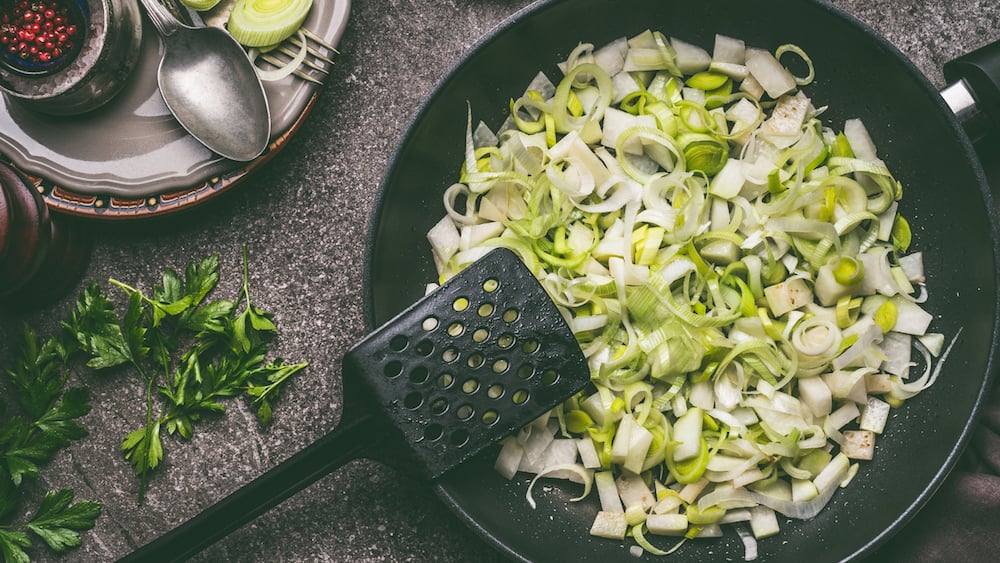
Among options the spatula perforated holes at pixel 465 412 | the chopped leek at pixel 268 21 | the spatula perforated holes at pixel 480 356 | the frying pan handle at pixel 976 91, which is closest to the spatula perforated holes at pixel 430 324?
the spatula perforated holes at pixel 480 356

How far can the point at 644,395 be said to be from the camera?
1.10m

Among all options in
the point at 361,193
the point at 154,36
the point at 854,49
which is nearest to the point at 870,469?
the point at 854,49

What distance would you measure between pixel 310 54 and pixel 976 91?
1008 millimetres

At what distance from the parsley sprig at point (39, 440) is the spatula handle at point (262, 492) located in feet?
0.86

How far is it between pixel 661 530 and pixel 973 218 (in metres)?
0.65

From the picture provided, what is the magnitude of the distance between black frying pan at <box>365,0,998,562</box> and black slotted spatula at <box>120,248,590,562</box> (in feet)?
0.28

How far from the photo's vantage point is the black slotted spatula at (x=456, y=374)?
3.23 feet

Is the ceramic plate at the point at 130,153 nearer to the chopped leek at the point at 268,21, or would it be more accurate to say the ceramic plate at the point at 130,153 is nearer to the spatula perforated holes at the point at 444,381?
the chopped leek at the point at 268,21

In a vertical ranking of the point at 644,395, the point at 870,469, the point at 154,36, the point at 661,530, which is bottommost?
the point at 870,469

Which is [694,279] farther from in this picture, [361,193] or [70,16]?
[70,16]

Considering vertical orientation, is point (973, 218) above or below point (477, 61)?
below

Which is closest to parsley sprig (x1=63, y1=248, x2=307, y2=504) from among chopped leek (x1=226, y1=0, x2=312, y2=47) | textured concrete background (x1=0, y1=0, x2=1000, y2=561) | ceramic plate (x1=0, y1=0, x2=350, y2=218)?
textured concrete background (x1=0, y1=0, x2=1000, y2=561)

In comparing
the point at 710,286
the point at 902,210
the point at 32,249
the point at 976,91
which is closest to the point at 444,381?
the point at 710,286

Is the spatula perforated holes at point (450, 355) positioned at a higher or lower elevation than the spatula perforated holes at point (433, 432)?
higher
